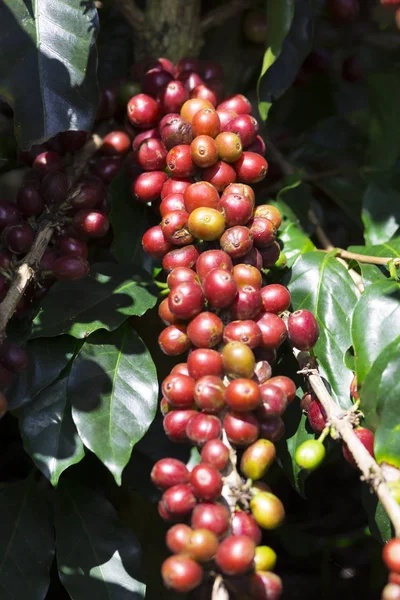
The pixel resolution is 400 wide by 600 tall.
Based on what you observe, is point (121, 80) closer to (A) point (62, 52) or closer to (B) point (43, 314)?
(A) point (62, 52)

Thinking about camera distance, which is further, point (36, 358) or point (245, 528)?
point (36, 358)

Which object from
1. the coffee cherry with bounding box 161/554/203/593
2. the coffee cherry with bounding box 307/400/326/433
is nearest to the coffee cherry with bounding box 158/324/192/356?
the coffee cherry with bounding box 307/400/326/433

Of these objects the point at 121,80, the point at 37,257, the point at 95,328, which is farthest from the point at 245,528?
the point at 121,80

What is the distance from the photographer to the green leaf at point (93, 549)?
42.1 inches

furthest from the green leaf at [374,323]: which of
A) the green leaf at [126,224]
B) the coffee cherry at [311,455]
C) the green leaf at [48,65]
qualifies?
the green leaf at [48,65]

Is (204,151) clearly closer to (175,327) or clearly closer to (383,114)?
(175,327)

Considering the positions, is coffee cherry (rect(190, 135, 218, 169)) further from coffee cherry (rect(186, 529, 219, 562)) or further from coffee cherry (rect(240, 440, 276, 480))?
coffee cherry (rect(186, 529, 219, 562))

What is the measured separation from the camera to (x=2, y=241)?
111 cm

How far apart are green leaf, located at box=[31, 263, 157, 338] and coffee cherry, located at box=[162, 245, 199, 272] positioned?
111mm

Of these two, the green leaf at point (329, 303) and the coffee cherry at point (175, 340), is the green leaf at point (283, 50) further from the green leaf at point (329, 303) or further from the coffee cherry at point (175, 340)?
the coffee cherry at point (175, 340)

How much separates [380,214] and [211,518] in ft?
2.83

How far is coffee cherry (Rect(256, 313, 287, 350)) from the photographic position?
0.93 m

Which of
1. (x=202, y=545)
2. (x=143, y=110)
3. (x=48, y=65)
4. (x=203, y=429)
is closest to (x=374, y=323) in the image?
(x=203, y=429)

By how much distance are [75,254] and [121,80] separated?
0.50m
